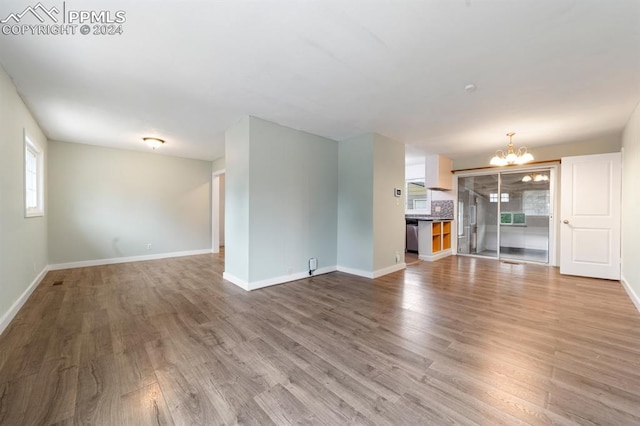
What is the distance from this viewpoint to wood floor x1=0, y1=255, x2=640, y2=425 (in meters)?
1.44

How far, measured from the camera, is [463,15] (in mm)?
1682

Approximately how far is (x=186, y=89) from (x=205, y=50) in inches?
33.9

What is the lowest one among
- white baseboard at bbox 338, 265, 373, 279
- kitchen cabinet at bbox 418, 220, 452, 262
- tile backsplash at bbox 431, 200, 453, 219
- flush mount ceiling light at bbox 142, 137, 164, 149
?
white baseboard at bbox 338, 265, 373, 279

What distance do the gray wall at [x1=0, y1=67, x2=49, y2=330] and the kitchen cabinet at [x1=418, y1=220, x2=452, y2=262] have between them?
6.55 m

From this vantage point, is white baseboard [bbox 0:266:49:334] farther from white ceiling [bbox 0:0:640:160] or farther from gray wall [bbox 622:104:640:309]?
gray wall [bbox 622:104:640:309]

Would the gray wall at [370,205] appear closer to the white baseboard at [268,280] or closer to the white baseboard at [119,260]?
the white baseboard at [268,280]

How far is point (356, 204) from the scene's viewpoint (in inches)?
178

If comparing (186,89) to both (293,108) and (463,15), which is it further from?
(463,15)

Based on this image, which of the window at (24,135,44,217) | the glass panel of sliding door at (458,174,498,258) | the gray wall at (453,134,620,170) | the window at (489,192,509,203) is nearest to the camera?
the window at (24,135,44,217)

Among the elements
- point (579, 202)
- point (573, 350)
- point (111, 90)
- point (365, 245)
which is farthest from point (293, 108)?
point (579, 202)

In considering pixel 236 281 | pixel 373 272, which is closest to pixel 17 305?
pixel 236 281

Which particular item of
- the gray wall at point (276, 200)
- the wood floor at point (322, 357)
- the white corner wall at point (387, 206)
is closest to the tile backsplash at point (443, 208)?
the white corner wall at point (387, 206)

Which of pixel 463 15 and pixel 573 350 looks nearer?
pixel 463 15

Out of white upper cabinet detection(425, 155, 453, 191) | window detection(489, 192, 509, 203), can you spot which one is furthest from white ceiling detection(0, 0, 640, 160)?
window detection(489, 192, 509, 203)
